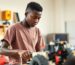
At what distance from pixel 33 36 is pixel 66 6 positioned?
458 centimetres

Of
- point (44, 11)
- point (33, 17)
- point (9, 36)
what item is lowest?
point (9, 36)

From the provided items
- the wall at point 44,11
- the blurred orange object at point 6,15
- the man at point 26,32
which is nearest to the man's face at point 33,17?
the man at point 26,32

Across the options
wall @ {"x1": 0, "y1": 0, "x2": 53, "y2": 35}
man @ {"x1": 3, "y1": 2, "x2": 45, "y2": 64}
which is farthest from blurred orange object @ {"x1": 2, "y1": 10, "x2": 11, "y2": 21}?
man @ {"x1": 3, "y1": 2, "x2": 45, "y2": 64}

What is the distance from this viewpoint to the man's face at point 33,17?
5.22ft

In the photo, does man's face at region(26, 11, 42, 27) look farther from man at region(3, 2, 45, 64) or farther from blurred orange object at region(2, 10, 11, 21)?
blurred orange object at region(2, 10, 11, 21)

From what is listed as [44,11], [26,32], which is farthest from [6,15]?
[26,32]

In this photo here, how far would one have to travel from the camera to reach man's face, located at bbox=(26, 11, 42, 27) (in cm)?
159

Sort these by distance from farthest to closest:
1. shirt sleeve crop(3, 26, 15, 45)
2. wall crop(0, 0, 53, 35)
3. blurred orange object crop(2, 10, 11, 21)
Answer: wall crop(0, 0, 53, 35) < blurred orange object crop(2, 10, 11, 21) < shirt sleeve crop(3, 26, 15, 45)

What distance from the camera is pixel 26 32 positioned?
168cm

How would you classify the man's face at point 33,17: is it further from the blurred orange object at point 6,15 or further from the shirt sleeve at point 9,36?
the blurred orange object at point 6,15

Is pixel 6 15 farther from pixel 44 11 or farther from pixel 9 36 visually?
pixel 9 36

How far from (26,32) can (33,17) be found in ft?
0.54

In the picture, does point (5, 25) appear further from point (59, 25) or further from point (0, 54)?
point (0, 54)

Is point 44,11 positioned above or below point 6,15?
above
